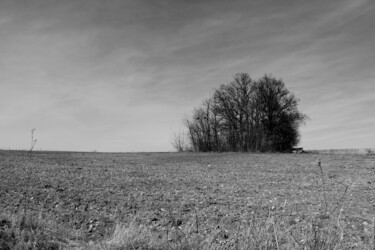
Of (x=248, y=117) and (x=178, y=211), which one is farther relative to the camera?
(x=248, y=117)

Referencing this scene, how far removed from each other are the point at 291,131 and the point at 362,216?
33672 millimetres

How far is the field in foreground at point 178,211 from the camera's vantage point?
384 centimetres

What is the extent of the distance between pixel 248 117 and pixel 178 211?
3264cm

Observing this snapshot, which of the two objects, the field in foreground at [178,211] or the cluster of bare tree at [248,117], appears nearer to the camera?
the field in foreground at [178,211]

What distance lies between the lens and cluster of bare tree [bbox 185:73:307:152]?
34281 millimetres

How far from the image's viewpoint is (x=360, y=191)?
7.58 metres

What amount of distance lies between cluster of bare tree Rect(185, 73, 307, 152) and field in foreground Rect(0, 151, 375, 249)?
80.1 feet

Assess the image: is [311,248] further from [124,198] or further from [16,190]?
[16,190]

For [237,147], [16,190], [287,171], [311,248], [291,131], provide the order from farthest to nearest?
[291,131] < [237,147] < [287,171] < [16,190] < [311,248]

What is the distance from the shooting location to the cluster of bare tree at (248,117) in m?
34.3

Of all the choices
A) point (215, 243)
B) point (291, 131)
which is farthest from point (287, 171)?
point (291, 131)

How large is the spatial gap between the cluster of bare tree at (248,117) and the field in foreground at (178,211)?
24429 millimetres

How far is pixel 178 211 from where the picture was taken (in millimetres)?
5699

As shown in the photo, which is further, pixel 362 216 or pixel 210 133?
pixel 210 133
